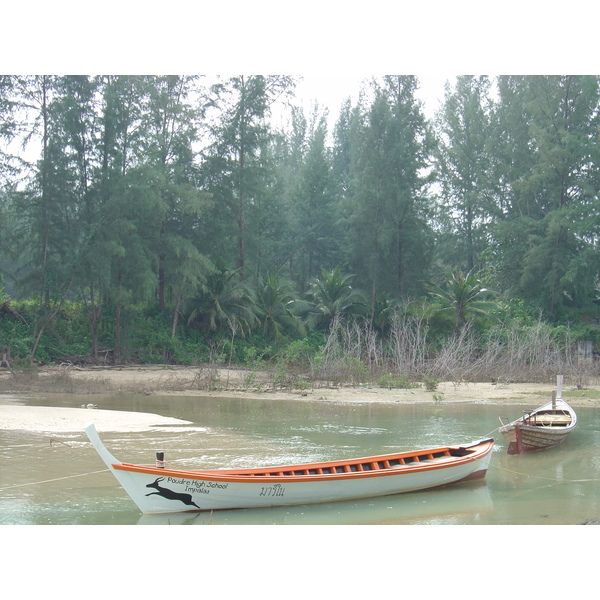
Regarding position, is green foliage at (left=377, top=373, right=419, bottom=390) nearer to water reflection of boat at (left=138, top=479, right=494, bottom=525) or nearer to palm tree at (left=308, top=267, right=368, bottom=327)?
palm tree at (left=308, top=267, right=368, bottom=327)

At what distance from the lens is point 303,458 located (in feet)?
38.5

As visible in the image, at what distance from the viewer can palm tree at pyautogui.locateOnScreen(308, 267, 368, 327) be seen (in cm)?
2903

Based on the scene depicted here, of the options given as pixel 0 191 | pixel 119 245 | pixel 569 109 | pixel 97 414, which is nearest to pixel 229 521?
pixel 97 414

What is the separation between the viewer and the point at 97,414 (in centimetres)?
1518

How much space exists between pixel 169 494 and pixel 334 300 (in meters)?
21.3

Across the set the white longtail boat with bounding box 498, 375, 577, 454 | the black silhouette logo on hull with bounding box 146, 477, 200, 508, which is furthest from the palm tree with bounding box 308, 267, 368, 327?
the black silhouette logo on hull with bounding box 146, 477, 200, 508

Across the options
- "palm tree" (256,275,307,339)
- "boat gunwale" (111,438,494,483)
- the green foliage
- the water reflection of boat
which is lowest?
the water reflection of boat

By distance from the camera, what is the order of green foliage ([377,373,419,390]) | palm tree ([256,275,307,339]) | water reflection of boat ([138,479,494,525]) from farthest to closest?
palm tree ([256,275,307,339])
green foliage ([377,373,419,390])
water reflection of boat ([138,479,494,525])

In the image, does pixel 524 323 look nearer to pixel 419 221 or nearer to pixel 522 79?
pixel 419 221

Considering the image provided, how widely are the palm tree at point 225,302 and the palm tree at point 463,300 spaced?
793 cm

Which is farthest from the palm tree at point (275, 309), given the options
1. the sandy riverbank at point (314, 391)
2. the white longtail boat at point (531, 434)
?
the white longtail boat at point (531, 434)

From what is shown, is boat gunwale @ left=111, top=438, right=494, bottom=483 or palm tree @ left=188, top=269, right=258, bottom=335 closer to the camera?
boat gunwale @ left=111, top=438, right=494, bottom=483

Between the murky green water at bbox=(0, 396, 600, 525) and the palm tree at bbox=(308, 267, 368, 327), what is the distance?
35.5 ft

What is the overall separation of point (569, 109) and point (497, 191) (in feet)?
19.2
